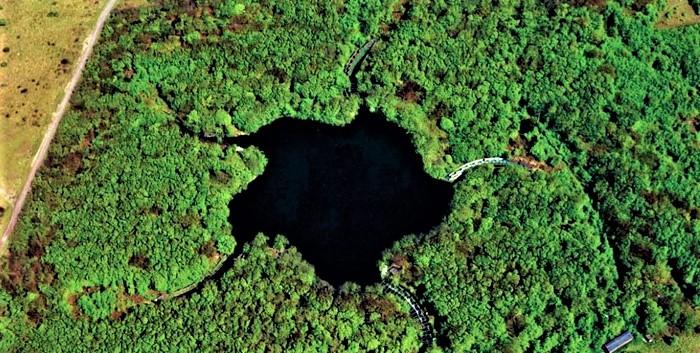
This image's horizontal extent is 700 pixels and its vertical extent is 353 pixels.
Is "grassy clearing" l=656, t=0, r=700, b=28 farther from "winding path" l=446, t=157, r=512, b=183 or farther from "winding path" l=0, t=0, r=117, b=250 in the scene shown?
"winding path" l=0, t=0, r=117, b=250

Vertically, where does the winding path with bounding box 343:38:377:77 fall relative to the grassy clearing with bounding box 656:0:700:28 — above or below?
above

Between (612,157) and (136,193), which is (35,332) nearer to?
(136,193)

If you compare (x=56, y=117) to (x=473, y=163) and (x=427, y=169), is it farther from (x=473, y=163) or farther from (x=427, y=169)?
(x=473, y=163)

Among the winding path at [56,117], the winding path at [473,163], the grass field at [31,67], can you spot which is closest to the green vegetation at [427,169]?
the winding path at [473,163]

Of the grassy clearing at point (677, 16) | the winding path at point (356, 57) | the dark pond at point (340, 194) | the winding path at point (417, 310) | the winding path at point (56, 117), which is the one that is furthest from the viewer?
the winding path at point (356, 57)

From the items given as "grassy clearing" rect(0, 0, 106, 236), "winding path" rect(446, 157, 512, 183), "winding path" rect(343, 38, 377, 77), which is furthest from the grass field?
"winding path" rect(446, 157, 512, 183)

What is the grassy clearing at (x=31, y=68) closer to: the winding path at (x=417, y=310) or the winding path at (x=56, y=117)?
the winding path at (x=56, y=117)

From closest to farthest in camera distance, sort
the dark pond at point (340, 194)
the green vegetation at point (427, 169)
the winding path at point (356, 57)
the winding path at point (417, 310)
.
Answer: the green vegetation at point (427, 169) → the winding path at point (417, 310) → the dark pond at point (340, 194) → the winding path at point (356, 57)
